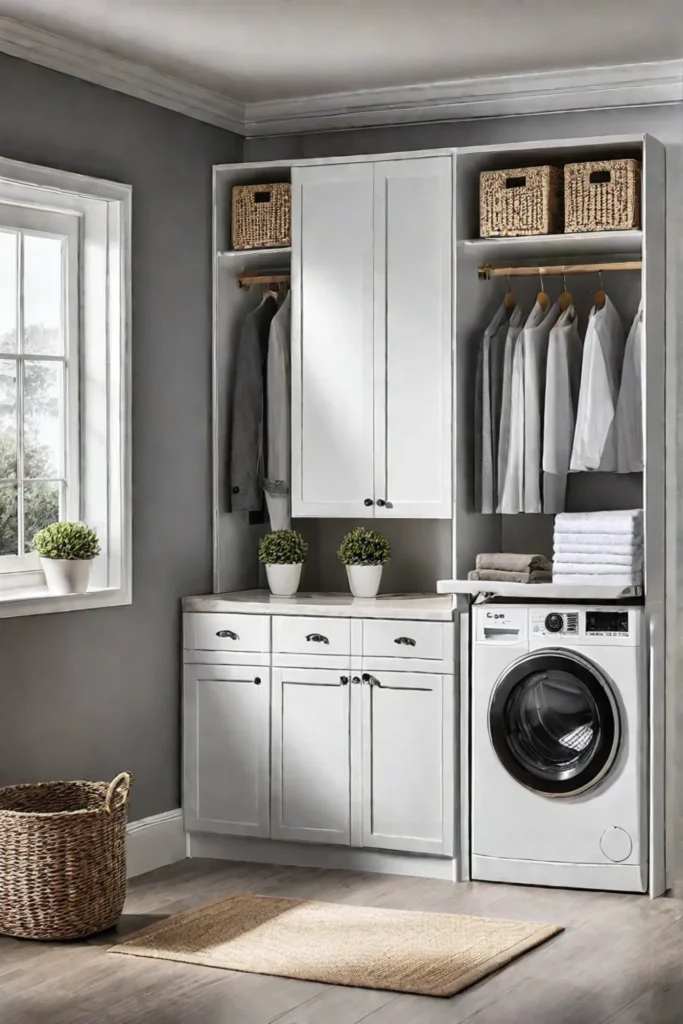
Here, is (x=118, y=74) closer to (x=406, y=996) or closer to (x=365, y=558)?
(x=365, y=558)

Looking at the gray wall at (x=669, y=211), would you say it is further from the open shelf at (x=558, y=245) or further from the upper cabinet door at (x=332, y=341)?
the upper cabinet door at (x=332, y=341)

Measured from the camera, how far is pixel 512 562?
4707mm

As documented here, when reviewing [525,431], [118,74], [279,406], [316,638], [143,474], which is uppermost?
[118,74]

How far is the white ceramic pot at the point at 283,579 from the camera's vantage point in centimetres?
512

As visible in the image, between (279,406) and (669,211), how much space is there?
1.56 metres

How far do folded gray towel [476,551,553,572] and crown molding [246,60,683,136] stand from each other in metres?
1.64

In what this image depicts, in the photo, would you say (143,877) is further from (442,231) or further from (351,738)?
(442,231)

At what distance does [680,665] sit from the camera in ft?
15.8

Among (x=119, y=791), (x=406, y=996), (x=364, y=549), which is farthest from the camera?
(x=364, y=549)

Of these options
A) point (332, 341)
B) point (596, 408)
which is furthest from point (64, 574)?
point (596, 408)

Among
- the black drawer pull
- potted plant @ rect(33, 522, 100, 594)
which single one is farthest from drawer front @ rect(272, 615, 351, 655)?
potted plant @ rect(33, 522, 100, 594)

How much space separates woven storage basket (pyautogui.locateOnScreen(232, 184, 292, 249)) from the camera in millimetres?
5174

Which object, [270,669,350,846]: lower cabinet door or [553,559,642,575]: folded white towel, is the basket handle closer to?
[270,669,350,846]: lower cabinet door

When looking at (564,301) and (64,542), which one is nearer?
(64,542)
